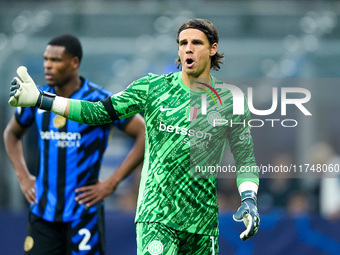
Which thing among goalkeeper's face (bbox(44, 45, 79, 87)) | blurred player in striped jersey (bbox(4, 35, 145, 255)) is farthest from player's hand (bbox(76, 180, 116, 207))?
goalkeeper's face (bbox(44, 45, 79, 87))

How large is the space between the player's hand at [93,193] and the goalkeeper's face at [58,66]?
977mm

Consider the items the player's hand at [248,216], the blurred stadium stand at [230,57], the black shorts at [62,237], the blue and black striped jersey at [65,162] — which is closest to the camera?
the player's hand at [248,216]

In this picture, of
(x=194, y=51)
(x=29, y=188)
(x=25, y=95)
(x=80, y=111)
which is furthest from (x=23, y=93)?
(x=29, y=188)

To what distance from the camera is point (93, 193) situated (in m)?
6.11

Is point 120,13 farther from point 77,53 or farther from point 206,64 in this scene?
point 206,64

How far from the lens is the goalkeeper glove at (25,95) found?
4444 mm

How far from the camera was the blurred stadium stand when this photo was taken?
9.95 metres

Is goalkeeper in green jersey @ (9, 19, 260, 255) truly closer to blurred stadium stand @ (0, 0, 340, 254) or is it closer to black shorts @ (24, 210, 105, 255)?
black shorts @ (24, 210, 105, 255)

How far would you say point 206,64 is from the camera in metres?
4.86

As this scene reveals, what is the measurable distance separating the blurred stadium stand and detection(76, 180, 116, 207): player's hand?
2.33m

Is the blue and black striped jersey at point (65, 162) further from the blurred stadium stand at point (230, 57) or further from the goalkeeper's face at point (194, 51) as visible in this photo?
the blurred stadium stand at point (230, 57)

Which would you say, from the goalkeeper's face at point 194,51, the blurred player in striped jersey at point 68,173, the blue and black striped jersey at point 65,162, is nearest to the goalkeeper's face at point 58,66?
the blurred player in striped jersey at point 68,173

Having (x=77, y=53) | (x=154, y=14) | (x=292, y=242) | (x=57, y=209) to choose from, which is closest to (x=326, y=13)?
(x=154, y=14)

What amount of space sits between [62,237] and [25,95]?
1931 millimetres
